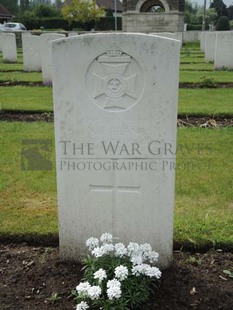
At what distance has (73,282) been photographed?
2.80 meters

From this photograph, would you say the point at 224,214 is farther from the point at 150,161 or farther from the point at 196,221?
the point at 150,161

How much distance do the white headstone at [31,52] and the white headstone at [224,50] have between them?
5.85 m

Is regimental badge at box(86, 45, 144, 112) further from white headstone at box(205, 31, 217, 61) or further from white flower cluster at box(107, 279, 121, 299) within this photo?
white headstone at box(205, 31, 217, 61)

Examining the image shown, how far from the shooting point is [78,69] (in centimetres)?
259

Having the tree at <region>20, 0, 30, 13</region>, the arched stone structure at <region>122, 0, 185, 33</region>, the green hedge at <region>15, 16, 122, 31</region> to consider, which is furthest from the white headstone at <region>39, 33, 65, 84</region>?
the tree at <region>20, 0, 30, 13</region>

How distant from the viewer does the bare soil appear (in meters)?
2.61

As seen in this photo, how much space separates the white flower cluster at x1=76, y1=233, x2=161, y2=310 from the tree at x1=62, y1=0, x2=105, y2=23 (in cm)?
4181

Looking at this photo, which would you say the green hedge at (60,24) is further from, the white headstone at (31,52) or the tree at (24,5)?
the tree at (24,5)

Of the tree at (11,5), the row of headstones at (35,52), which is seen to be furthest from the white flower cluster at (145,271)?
the tree at (11,5)

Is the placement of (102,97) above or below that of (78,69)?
below

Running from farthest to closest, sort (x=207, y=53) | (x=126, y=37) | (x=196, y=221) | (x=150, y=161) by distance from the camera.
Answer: (x=207, y=53)
(x=196, y=221)
(x=150, y=161)
(x=126, y=37)

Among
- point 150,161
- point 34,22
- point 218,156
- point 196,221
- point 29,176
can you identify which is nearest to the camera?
point 150,161

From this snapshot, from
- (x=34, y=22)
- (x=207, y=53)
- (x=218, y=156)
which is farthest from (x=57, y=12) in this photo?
(x=218, y=156)

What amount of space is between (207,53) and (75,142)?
52.9 feet
